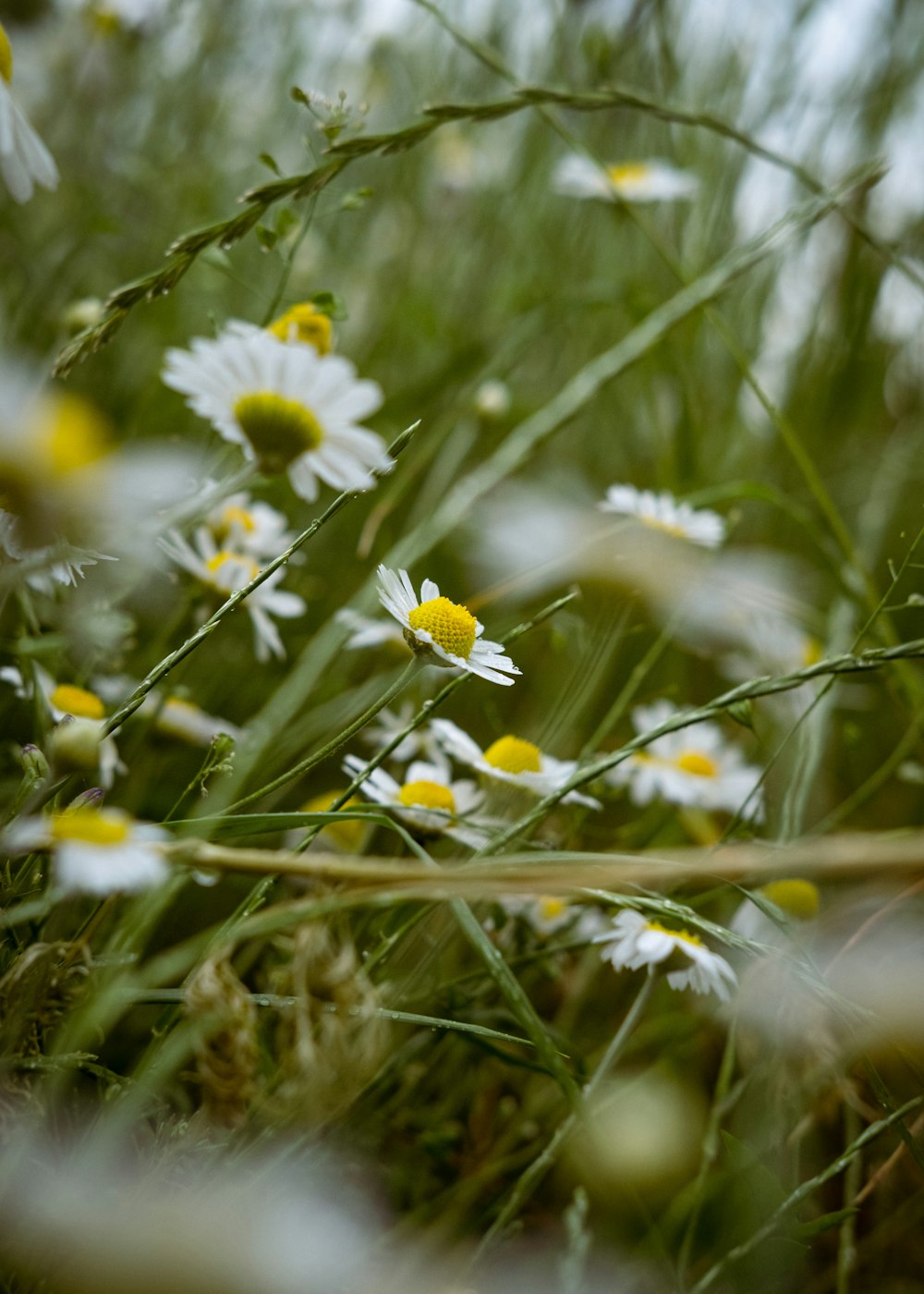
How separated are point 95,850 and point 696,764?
0.51m

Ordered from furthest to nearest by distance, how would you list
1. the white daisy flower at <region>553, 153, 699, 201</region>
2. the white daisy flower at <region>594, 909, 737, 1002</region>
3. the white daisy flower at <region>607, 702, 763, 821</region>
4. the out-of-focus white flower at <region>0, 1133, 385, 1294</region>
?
the white daisy flower at <region>553, 153, 699, 201</region> → the white daisy flower at <region>607, 702, 763, 821</region> → the white daisy flower at <region>594, 909, 737, 1002</region> → the out-of-focus white flower at <region>0, 1133, 385, 1294</region>

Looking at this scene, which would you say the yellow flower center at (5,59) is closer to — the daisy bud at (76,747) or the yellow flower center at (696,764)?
the daisy bud at (76,747)

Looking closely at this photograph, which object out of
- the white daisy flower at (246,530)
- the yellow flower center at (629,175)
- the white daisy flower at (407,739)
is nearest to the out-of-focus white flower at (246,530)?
the white daisy flower at (246,530)

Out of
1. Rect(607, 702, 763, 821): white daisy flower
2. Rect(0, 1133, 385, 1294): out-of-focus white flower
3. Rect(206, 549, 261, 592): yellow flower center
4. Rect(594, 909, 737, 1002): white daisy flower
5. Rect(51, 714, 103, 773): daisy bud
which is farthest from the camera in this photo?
Rect(607, 702, 763, 821): white daisy flower

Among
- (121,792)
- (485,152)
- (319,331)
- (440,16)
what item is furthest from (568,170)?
(121,792)

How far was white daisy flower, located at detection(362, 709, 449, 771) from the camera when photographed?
58 cm

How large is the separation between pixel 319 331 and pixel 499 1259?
457mm

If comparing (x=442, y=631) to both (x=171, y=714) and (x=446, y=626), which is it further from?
(x=171, y=714)

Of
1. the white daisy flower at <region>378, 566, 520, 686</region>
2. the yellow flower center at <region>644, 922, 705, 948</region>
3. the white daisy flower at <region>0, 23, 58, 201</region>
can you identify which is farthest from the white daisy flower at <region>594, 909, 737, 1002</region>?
the white daisy flower at <region>0, 23, 58, 201</region>

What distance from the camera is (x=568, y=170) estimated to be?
4.09ft

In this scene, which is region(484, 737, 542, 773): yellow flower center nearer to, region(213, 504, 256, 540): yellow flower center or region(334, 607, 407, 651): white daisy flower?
region(334, 607, 407, 651): white daisy flower

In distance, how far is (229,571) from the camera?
54cm

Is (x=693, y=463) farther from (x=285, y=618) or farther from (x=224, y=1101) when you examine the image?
(x=224, y=1101)

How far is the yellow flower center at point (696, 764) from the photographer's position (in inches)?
28.0
